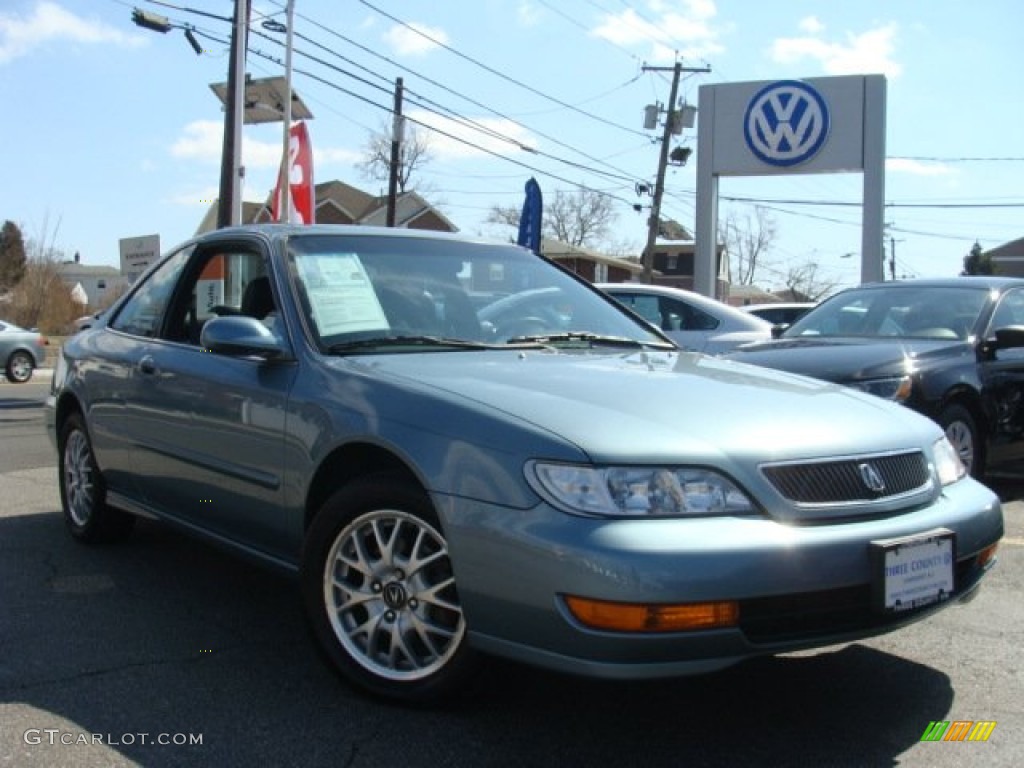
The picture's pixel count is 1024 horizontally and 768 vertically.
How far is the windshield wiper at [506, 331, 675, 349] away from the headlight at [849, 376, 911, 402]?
223cm

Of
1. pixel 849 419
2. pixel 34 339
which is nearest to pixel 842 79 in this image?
pixel 849 419

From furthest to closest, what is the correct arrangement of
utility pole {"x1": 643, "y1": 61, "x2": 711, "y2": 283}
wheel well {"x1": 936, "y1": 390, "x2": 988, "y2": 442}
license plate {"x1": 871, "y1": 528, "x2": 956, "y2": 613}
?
utility pole {"x1": 643, "y1": 61, "x2": 711, "y2": 283}
wheel well {"x1": 936, "y1": 390, "x2": 988, "y2": 442}
license plate {"x1": 871, "y1": 528, "x2": 956, "y2": 613}

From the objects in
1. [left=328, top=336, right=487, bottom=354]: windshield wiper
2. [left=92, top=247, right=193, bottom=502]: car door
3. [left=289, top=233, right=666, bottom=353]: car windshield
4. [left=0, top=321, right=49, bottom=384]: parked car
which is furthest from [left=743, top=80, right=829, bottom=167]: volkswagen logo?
[left=0, top=321, right=49, bottom=384]: parked car

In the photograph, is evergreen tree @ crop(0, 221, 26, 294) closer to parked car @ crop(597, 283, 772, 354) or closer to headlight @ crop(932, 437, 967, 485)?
parked car @ crop(597, 283, 772, 354)

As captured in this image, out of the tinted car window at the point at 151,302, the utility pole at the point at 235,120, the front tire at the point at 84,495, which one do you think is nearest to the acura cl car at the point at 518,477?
the tinted car window at the point at 151,302

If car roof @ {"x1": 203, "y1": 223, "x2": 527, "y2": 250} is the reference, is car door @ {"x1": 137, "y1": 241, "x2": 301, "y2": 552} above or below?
below

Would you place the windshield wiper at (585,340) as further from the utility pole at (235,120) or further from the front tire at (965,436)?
the utility pole at (235,120)

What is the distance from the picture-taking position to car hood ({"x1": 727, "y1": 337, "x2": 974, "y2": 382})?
615 cm

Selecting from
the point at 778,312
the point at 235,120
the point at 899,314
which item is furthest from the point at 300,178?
the point at 899,314

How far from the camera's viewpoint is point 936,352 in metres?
6.48

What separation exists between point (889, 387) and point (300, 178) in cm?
1443

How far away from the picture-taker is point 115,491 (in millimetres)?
4871

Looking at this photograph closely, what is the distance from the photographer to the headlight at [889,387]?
19.9 feet

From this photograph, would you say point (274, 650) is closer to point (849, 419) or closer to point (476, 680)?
point (476, 680)
